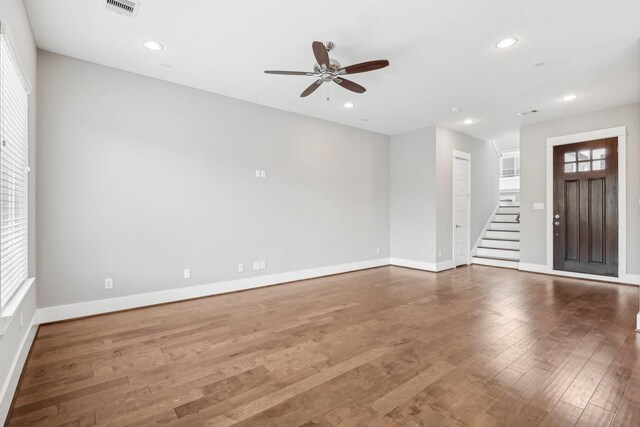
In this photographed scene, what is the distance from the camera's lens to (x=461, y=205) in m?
6.89

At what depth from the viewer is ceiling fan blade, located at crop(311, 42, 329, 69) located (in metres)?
2.65

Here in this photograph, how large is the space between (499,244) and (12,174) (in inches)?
326

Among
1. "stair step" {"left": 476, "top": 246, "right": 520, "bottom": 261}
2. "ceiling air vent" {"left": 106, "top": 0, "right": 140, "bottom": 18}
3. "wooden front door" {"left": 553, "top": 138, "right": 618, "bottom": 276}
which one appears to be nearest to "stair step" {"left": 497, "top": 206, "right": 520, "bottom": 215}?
"stair step" {"left": 476, "top": 246, "right": 520, "bottom": 261}

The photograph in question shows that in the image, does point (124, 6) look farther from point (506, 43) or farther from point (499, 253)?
point (499, 253)

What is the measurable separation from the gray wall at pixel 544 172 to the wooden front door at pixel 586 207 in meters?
0.18

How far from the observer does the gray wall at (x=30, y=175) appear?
1904 mm

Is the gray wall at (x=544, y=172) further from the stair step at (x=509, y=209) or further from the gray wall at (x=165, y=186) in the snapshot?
the gray wall at (x=165, y=186)

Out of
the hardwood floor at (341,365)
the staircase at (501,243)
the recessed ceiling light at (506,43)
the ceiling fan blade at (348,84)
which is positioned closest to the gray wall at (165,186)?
the hardwood floor at (341,365)

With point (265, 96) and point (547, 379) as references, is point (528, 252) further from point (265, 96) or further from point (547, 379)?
point (265, 96)

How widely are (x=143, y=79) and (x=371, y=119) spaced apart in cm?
381

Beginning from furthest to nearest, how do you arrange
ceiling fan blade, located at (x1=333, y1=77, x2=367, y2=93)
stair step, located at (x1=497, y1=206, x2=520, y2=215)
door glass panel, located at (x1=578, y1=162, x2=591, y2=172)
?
stair step, located at (x1=497, y1=206, x2=520, y2=215), door glass panel, located at (x1=578, y1=162, x2=591, y2=172), ceiling fan blade, located at (x1=333, y1=77, x2=367, y2=93)

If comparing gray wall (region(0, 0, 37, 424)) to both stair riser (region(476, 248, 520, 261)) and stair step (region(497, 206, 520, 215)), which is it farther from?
stair step (region(497, 206, 520, 215))

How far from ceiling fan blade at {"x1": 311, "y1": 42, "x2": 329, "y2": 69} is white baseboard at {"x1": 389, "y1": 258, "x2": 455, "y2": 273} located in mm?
4656

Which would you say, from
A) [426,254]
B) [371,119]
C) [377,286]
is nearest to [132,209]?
[377,286]
